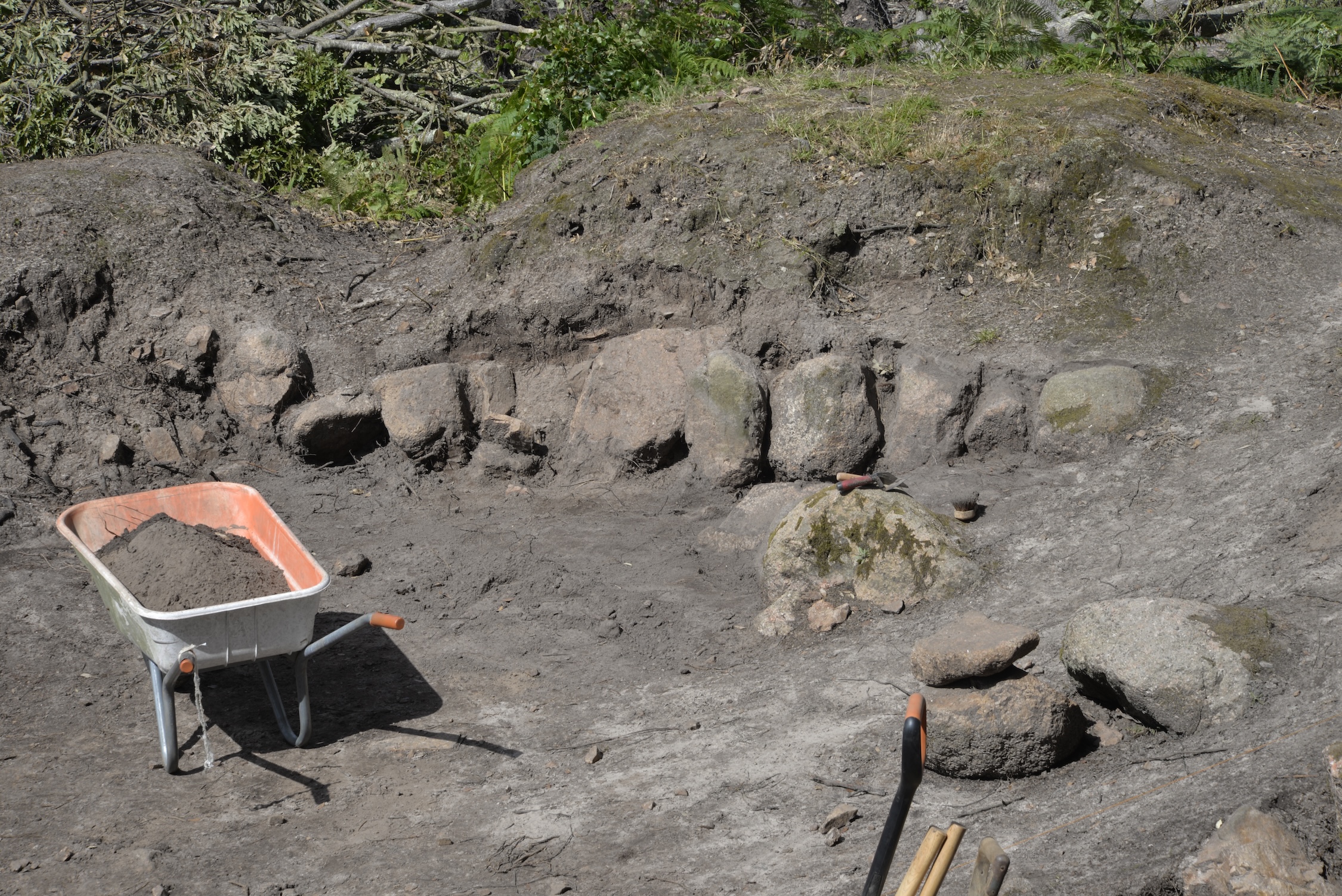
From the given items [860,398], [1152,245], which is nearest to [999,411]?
[860,398]

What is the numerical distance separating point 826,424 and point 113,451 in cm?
488

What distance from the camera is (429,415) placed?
7.21 meters

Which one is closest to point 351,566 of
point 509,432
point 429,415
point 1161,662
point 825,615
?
point 429,415

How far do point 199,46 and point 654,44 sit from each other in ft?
14.0

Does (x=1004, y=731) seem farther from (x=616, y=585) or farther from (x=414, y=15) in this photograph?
(x=414, y=15)

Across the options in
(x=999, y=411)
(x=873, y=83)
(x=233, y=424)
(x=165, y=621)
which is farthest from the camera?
(x=873, y=83)

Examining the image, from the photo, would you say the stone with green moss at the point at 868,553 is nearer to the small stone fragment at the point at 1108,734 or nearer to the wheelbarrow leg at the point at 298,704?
the small stone fragment at the point at 1108,734

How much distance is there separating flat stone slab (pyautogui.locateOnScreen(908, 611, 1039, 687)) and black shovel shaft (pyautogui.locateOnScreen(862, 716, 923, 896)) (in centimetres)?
148

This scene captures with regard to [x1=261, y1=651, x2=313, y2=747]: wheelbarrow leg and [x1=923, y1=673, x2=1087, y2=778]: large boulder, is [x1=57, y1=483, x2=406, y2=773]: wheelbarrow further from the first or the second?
[x1=923, y1=673, x2=1087, y2=778]: large boulder

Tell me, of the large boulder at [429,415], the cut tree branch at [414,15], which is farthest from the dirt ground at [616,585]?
the cut tree branch at [414,15]

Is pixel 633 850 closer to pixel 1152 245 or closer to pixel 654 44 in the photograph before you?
pixel 1152 245

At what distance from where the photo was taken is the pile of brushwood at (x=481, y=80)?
29.7 feet

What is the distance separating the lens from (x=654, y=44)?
9.29 metres

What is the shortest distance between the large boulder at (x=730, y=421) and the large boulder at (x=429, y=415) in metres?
1.76
